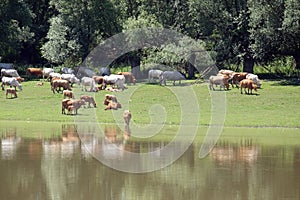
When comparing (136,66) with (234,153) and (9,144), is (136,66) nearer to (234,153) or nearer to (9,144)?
(9,144)

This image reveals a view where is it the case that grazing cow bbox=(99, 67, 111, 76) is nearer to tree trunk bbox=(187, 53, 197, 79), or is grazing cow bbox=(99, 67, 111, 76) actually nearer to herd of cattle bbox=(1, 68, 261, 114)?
herd of cattle bbox=(1, 68, 261, 114)

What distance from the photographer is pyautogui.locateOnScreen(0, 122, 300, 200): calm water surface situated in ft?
42.4


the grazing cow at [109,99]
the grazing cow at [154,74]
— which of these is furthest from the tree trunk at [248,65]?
the grazing cow at [109,99]

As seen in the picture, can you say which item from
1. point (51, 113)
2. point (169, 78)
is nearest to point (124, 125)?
point (51, 113)

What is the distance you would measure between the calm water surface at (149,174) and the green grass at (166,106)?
658 centimetres

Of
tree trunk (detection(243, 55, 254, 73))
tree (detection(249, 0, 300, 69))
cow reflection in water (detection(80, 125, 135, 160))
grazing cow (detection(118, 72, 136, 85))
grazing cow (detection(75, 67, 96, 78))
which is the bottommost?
cow reflection in water (detection(80, 125, 135, 160))

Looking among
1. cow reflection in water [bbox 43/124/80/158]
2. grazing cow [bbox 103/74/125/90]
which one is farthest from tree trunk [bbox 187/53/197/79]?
cow reflection in water [bbox 43/124/80/158]

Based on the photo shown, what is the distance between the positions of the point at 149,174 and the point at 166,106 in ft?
53.8

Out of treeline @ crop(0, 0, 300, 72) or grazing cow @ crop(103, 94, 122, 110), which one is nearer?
grazing cow @ crop(103, 94, 122, 110)

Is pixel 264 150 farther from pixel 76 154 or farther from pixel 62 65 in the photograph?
pixel 62 65

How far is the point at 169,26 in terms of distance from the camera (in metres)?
44.7

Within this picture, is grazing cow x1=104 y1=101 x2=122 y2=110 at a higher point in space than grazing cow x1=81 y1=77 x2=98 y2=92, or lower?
lower

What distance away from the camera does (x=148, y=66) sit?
44.9 m

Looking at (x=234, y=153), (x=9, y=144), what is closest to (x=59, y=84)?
(x=9, y=144)
